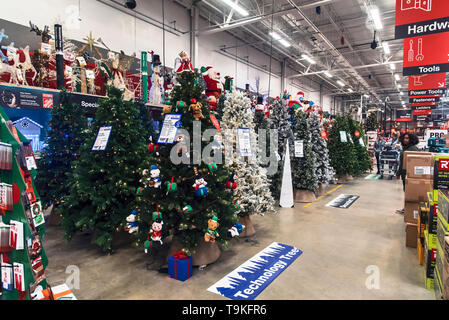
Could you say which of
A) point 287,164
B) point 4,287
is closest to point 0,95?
point 4,287

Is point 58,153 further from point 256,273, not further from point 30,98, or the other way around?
point 256,273

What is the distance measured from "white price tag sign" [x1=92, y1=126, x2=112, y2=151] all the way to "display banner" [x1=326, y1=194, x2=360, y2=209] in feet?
16.9

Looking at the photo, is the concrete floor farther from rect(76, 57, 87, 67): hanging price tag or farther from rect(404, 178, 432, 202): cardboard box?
rect(76, 57, 87, 67): hanging price tag

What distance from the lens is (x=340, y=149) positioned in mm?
9242

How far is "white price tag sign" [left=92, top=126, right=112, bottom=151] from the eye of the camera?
346 cm

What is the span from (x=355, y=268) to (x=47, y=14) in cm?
820

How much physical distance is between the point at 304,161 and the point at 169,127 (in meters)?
4.35

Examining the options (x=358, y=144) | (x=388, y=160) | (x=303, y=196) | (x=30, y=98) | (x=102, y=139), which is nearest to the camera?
(x=102, y=139)

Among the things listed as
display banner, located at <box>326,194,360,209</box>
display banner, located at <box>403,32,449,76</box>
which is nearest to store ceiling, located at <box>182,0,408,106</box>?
display banner, located at <box>403,32,449,76</box>

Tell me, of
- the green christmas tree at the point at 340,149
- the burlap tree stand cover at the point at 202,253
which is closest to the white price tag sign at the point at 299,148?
the green christmas tree at the point at 340,149

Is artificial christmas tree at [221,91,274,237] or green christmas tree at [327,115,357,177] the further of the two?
green christmas tree at [327,115,357,177]

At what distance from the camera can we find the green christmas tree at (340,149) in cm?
922

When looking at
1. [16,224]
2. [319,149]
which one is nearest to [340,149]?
[319,149]
